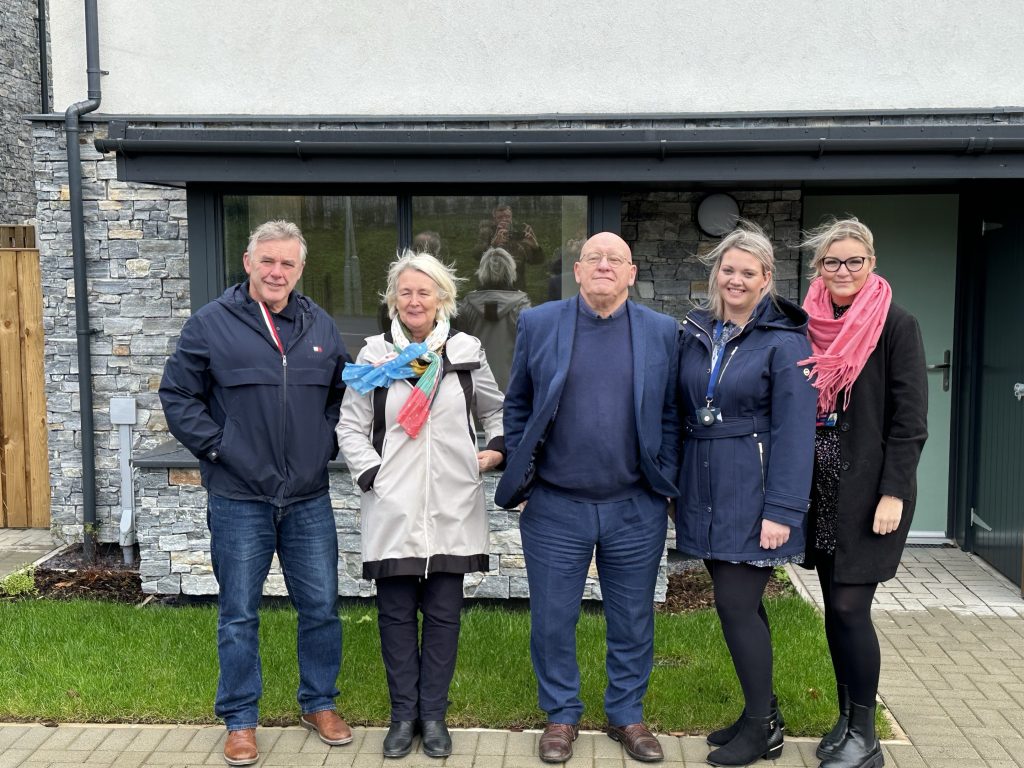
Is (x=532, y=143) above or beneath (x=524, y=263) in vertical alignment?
above

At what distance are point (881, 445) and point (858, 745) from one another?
109 cm

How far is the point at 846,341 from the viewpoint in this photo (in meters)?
3.19

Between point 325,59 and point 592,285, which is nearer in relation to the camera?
point 592,285

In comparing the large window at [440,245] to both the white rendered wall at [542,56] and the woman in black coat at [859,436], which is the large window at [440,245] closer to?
the white rendered wall at [542,56]

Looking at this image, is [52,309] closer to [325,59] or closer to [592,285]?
[325,59]

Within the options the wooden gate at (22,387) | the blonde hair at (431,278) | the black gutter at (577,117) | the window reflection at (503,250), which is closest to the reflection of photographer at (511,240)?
the window reflection at (503,250)

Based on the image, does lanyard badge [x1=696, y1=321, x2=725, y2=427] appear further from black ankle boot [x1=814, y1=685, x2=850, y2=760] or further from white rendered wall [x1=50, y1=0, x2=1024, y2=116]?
white rendered wall [x1=50, y1=0, x2=1024, y2=116]

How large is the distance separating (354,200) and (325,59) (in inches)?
42.2

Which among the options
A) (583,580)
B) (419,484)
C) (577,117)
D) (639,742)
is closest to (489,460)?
(419,484)

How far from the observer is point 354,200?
5.80 metres

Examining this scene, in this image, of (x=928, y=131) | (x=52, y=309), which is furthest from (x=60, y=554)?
(x=928, y=131)

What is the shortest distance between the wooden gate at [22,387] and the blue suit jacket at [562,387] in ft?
15.6

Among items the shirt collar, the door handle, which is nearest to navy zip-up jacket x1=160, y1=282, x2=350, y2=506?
the shirt collar

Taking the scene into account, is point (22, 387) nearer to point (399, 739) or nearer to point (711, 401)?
point (399, 739)
